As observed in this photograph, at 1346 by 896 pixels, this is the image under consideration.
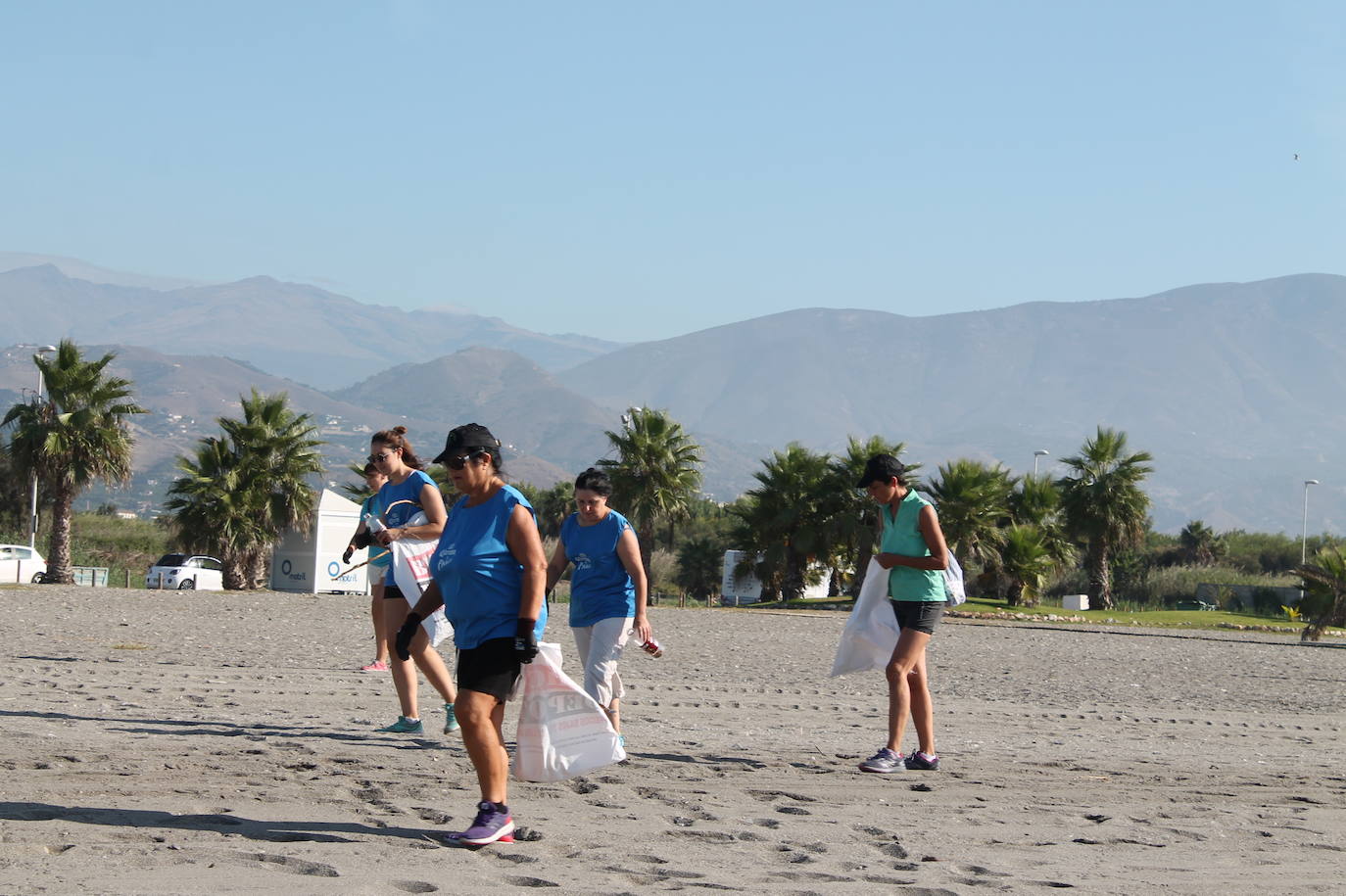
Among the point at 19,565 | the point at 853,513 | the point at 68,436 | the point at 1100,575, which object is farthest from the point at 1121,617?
the point at 19,565

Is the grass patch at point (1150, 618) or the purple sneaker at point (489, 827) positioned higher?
the purple sneaker at point (489, 827)

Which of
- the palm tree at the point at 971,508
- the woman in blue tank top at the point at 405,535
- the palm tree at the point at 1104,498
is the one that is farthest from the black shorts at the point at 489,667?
the palm tree at the point at 1104,498

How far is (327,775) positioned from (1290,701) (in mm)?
11443

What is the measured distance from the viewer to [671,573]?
64312mm

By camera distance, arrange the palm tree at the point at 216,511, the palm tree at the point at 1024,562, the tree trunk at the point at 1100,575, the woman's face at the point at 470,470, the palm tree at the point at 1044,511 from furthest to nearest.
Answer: the tree trunk at the point at 1100,575 → the palm tree at the point at 1044,511 → the palm tree at the point at 1024,562 → the palm tree at the point at 216,511 → the woman's face at the point at 470,470

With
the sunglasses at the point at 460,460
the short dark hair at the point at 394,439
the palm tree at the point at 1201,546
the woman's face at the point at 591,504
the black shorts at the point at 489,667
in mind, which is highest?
the palm tree at the point at 1201,546

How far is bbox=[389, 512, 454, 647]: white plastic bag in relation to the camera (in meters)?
8.13

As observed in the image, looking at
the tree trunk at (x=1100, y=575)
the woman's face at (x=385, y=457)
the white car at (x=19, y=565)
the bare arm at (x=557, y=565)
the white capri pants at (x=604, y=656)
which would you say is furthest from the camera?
the tree trunk at (x=1100, y=575)

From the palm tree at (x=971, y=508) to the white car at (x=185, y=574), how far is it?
20.9 metres

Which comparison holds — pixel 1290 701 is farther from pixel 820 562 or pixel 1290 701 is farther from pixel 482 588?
pixel 820 562

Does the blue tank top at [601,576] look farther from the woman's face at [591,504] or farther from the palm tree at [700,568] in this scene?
the palm tree at [700,568]

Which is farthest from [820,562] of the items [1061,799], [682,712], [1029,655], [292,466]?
[1061,799]

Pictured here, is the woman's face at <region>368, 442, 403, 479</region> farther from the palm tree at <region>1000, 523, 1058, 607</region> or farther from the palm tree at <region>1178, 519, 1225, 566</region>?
the palm tree at <region>1178, 519, 1225, 566</region>

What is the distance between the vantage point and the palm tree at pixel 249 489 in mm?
38500
